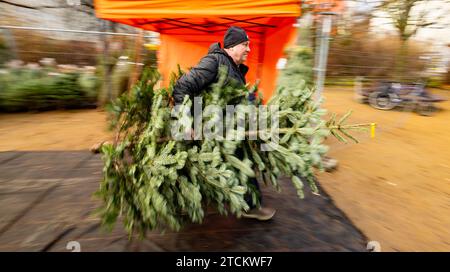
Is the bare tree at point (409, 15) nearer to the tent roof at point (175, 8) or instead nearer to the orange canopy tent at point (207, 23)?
the orange canopy tent at point (207, 23)

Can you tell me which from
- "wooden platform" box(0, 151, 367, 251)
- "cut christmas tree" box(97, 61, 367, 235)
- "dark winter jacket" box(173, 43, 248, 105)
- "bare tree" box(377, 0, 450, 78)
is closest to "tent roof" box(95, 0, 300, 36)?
"dark winter jacket" box(173, 43, 248, 105)

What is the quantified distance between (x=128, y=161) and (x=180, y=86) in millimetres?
684

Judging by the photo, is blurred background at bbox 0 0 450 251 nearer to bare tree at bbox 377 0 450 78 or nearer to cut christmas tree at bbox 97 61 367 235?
bare tree at bbox 377 0 450 78

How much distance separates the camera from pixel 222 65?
2531 mm

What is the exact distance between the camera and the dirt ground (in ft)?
9.81

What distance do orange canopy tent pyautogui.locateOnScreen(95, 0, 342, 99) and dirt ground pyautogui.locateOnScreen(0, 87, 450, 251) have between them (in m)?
1.97

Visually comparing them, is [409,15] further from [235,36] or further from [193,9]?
[235,36]

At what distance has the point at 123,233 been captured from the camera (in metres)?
2.53

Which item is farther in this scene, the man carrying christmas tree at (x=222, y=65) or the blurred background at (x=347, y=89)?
the blurred background at (x=347, y=89)

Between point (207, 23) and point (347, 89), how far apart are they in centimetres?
593

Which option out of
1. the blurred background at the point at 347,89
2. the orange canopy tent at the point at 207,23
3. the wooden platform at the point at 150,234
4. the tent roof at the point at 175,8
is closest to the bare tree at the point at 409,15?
the blurred background at the point at 347,89

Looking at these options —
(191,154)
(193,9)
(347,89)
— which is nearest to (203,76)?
(191,154)

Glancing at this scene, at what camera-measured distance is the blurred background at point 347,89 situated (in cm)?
349

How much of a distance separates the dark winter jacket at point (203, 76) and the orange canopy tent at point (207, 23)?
5.54 ft
